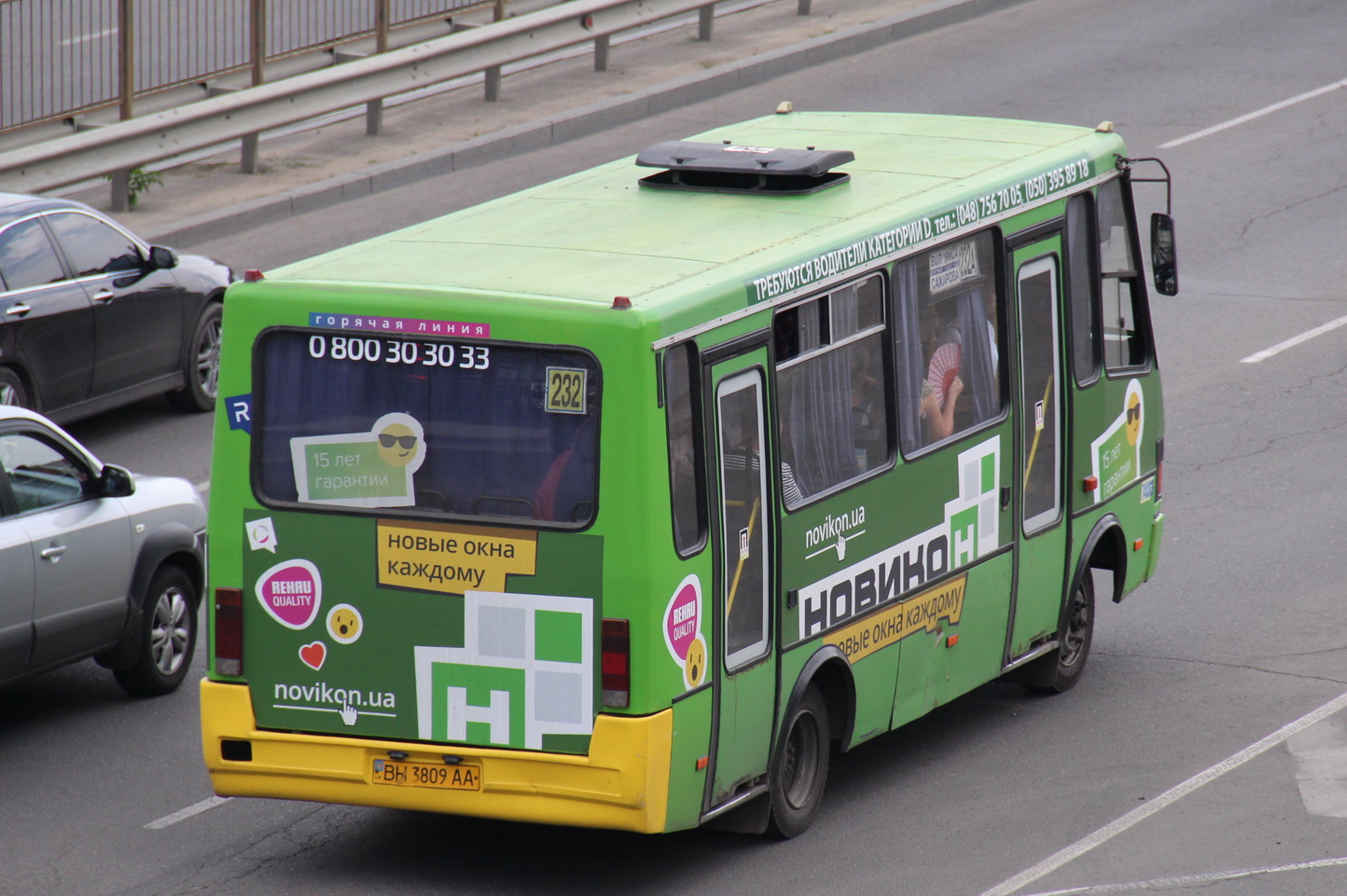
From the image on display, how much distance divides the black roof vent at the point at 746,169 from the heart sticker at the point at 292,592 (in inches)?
104

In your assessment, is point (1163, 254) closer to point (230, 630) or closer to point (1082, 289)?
point (1082, 289)

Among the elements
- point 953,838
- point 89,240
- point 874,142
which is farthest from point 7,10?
point 953,838

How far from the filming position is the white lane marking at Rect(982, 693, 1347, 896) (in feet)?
27.1

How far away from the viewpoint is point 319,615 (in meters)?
8.07

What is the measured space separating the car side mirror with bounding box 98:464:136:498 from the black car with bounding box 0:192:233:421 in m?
3.70

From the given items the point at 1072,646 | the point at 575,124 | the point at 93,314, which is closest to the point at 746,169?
the point at 1072,646

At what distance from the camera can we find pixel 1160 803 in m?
9.09

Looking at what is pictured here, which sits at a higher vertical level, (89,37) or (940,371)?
(89,37)

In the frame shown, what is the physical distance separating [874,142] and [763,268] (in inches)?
98.0

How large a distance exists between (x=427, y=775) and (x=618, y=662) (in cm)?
93

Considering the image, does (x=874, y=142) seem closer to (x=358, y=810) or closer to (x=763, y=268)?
(x=763, y=268)

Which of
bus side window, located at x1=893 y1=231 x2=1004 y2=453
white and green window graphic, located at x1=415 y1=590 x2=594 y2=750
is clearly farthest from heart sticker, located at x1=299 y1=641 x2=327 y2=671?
bus side window, located at x1=893 y1=231 x2=1004 y2=453

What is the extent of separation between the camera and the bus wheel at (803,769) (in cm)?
864

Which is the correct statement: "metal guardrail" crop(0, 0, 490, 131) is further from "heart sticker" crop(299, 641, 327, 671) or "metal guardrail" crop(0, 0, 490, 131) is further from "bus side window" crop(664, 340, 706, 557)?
"bus side window" crop(664, 340, 706, 557)
